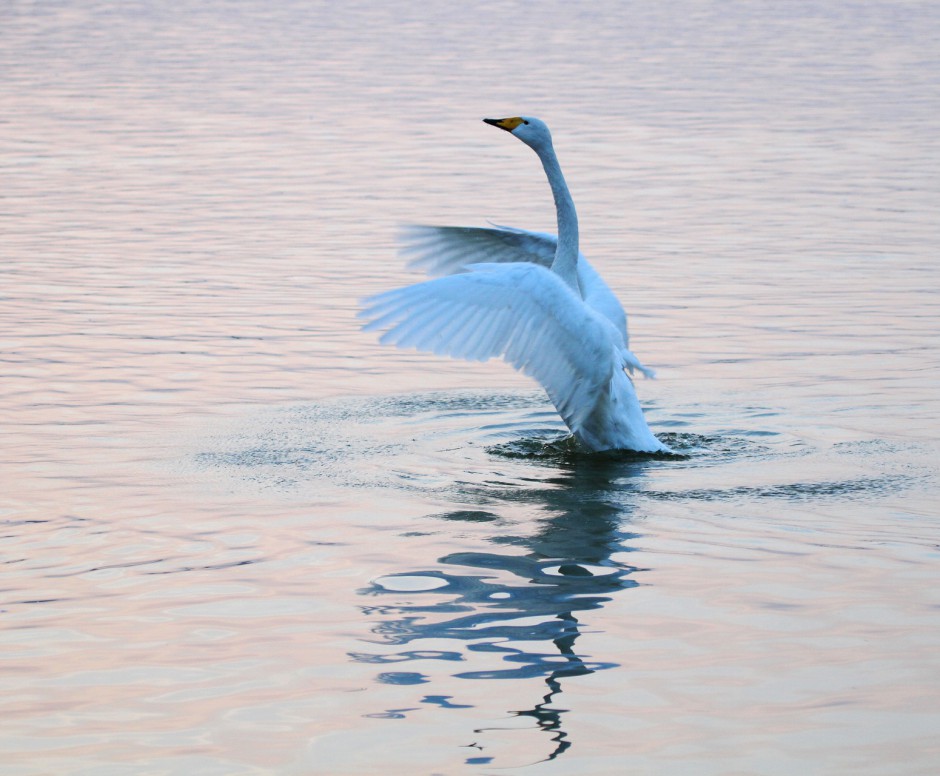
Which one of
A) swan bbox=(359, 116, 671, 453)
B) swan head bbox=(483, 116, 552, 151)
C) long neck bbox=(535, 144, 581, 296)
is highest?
swan head bbox=(483, 116, 552, 151)

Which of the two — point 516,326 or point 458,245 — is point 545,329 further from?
point 458,245

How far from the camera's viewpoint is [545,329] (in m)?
11.3

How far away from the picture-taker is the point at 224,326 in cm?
1560

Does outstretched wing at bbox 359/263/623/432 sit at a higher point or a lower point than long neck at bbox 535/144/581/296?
lower

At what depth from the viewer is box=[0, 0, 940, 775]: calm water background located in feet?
24.1

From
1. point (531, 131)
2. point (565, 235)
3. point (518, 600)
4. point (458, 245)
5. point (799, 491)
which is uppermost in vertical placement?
point (531, 131)

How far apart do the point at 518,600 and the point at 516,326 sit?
2.81 m

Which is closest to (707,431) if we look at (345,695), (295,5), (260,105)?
(345,695)

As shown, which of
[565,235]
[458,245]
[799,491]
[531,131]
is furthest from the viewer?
[458,245]

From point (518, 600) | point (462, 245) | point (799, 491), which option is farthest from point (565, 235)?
point (518, 600)

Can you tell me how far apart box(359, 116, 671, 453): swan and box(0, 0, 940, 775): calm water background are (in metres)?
0.38

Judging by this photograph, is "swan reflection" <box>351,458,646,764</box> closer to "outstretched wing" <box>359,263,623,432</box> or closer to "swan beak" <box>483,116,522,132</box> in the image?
"outstretched wing" <box>359,263,623,432</box>

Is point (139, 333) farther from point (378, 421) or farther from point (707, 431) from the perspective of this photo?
point (707, 431)

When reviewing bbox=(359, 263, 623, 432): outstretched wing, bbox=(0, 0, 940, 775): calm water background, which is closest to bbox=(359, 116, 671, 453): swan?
bbox=(359, 263, 623, 432): outstretched wing
